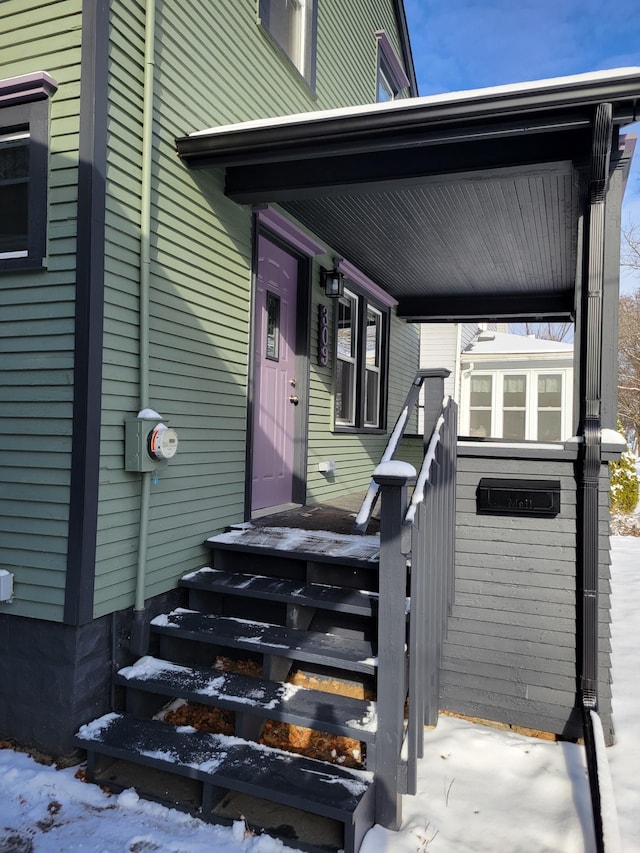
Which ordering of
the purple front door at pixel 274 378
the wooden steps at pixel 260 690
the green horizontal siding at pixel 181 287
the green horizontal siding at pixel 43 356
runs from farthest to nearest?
1. the purple front door at pixel 274 378
2. the green horizontal siding at pixel 181 287
3. the green horizontal siding at pixel 43 356
4. the wooden steps at pixel 260 690

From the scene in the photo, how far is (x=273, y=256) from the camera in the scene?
15.6 feet

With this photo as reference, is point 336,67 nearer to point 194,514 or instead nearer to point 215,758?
point 194,514

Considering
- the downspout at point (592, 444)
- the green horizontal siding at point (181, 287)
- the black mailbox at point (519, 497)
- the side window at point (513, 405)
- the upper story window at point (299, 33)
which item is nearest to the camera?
the green horizontal siding at point (181, 287)

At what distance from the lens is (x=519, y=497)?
342 cm

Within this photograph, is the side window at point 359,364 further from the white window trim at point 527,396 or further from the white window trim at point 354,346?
the white window trim at point 527,396

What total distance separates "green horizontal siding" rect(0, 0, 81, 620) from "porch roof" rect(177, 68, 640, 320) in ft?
2.47

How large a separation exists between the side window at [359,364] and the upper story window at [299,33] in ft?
6.85

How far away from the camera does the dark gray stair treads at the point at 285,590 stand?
297 centimetres

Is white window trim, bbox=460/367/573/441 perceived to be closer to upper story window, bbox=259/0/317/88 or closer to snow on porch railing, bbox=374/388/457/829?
upper story window, bbox=259/0/317/88

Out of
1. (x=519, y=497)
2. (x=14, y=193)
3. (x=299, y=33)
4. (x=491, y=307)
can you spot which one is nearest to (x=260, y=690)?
(x=519, y=497)

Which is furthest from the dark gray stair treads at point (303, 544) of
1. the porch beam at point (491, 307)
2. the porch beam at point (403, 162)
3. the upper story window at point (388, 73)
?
the upper story window at point (388, 73)

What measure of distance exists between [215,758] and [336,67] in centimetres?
623

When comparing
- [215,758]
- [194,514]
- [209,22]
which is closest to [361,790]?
[215,758]

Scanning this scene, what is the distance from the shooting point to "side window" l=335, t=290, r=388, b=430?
6.14m
